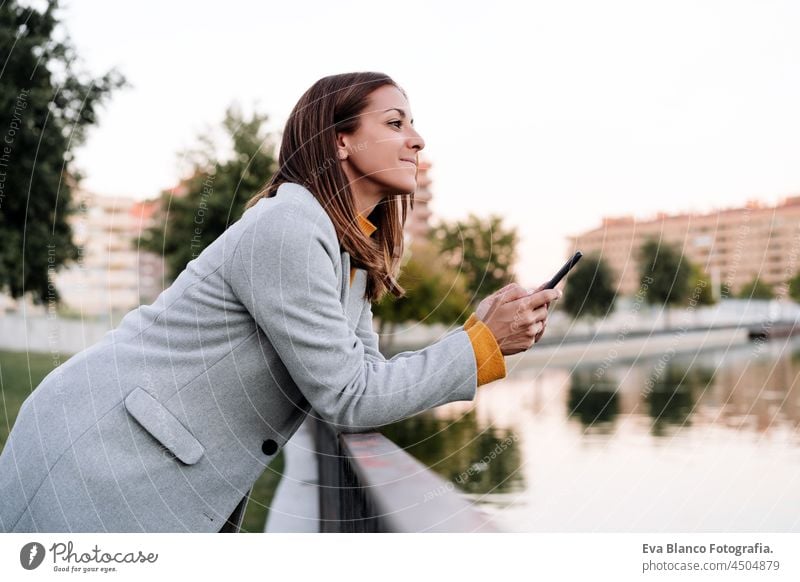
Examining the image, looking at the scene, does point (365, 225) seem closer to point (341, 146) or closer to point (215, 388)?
point (341, 146)

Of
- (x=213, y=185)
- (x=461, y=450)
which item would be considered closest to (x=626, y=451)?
(x=461, y=450)

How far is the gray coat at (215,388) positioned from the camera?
107 cm

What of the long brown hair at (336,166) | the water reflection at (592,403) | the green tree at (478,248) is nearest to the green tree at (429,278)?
the green tree at (478,248)

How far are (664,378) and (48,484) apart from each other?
25.9m

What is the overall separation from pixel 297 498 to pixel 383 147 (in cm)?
337

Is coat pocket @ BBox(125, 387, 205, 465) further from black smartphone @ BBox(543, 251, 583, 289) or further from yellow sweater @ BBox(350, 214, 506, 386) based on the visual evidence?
black smartphone @ BBox(543, 251, 583, 289)

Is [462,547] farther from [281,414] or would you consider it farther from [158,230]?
[158,230]

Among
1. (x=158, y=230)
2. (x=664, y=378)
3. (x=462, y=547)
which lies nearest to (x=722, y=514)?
(x=158, y=230)

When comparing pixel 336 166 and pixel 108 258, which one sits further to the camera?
pixel 108 258

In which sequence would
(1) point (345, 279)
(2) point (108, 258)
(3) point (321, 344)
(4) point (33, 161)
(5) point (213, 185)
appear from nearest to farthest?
(3) point (321, 344)
(1) point (345, 279)
(2) point (108, 258)
(5) point (213, 185)
(4) point (33, 161)

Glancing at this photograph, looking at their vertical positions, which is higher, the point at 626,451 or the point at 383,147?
the point at 383,147

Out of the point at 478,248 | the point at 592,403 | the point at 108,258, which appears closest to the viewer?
the point at 108,258

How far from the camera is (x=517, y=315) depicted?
1077 millimetres

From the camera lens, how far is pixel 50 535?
135 cm
